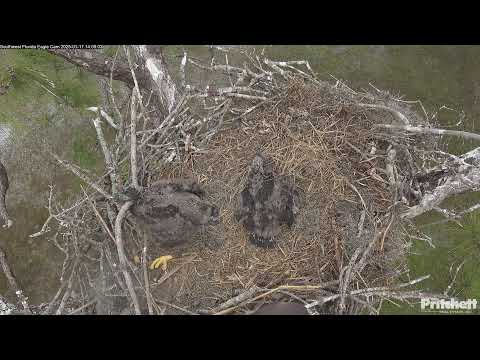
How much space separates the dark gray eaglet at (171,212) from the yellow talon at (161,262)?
0.34 feet

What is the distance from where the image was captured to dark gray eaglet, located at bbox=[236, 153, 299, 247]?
2857 millimetres

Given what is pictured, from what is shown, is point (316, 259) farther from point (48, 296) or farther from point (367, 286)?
point (48, 296)

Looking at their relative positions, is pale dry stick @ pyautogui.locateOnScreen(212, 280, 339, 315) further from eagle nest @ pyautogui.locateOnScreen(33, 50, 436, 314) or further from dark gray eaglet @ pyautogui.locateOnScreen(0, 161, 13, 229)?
dark gray eaglet @ pyautogui.locateOnScreen(0, 161, 13, 229)

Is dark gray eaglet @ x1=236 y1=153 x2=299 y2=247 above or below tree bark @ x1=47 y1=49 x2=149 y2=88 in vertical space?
below

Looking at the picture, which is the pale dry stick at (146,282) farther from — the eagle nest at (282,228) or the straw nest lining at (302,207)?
the straw nest lining at (302,207)

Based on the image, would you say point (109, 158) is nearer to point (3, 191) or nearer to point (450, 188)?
point (3, 191)

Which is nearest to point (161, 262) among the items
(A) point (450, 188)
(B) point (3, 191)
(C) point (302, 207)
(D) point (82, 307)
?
(D) point (82, 307)

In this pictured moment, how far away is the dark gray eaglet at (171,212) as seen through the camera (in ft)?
9.05

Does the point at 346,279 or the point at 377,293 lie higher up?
the point at 346,279

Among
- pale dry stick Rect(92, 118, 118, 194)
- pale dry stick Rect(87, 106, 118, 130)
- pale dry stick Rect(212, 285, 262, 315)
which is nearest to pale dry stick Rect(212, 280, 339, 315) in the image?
pale dry stick Rect(212, 285, 262, 315)

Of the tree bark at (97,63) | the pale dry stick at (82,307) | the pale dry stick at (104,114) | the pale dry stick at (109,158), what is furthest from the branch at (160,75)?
the pale dry stick at (82,307)

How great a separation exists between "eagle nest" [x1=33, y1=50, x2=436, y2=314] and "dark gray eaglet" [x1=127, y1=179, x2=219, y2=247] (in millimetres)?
81

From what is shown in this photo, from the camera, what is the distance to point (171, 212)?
2.76m

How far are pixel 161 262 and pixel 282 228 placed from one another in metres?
0.93
